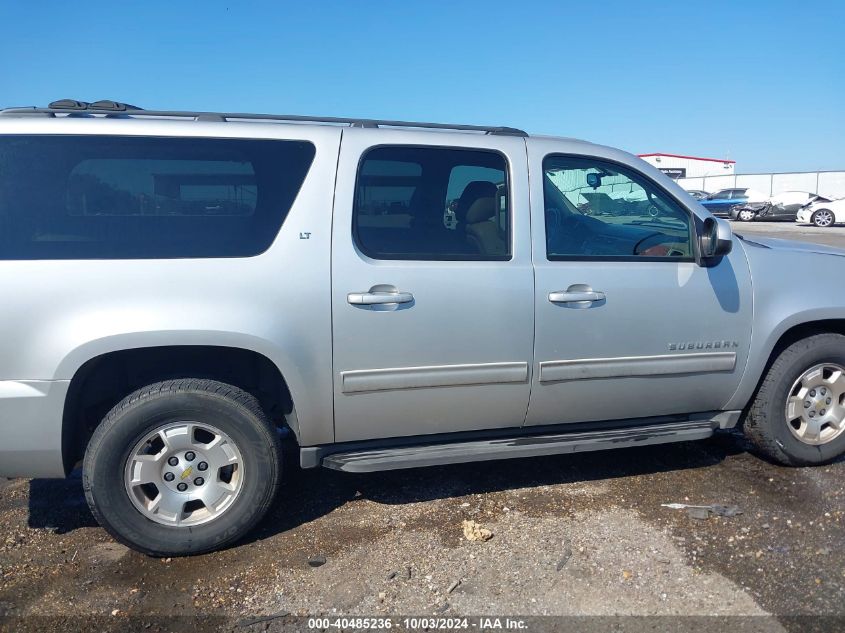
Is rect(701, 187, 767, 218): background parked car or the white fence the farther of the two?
the white fence

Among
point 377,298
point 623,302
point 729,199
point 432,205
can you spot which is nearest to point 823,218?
point 729,199

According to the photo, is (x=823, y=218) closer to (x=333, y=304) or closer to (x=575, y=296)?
(x=575, y=296)

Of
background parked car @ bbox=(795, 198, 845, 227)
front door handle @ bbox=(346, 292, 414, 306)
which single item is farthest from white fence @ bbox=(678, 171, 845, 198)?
front door handle @ bbox=(346, 292, 414, 306)

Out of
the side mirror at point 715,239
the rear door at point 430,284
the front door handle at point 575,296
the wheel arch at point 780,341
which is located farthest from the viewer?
the wheel arch at point 780,341

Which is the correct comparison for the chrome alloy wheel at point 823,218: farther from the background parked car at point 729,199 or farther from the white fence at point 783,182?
the white fence at point 783,182

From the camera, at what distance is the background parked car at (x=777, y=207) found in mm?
31234

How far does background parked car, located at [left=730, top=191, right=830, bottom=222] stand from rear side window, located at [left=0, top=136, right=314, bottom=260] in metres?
32.2

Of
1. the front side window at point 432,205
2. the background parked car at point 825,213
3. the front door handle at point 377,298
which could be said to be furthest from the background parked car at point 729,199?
the front door handle at point 377,298

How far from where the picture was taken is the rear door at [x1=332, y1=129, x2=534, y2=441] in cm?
328

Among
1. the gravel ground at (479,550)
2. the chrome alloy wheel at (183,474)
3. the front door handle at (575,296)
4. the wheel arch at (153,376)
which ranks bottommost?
the gravel ground at (479,550)

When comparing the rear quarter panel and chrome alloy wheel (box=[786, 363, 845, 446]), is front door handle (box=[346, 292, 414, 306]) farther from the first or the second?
chrome alloy wheel (box=[786, 363, 845, 446])

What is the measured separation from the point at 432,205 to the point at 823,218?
98.2 ft

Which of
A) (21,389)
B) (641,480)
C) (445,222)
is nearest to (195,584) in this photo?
(21,389)

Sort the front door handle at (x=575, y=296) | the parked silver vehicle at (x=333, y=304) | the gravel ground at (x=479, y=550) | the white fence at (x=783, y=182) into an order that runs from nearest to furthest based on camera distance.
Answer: the gravel ground at (x=479, y=550) → the parked silver vehicle at (x=333, y=304) → the front door handle at (x=575, y=296) → the white fence at (x=783, y=182)
